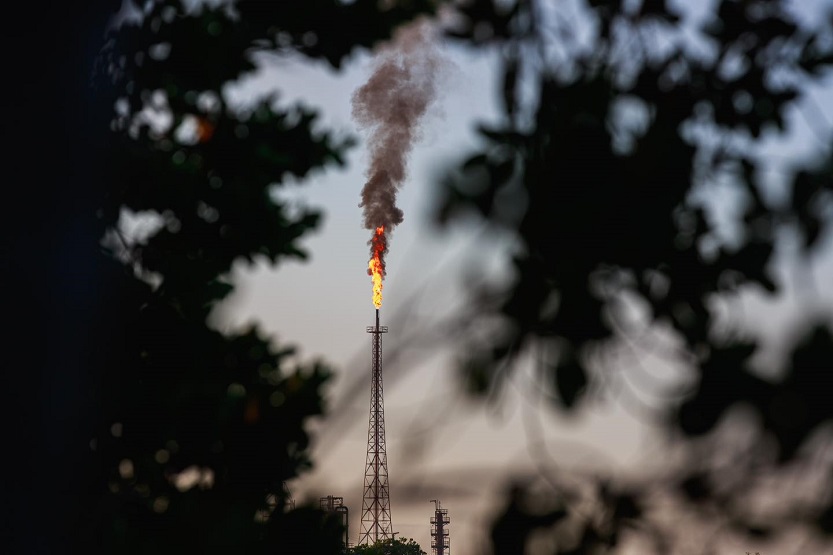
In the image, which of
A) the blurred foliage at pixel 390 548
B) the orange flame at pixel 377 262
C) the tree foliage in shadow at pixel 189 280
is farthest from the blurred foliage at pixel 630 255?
the blurred foliage at pixel 390 548

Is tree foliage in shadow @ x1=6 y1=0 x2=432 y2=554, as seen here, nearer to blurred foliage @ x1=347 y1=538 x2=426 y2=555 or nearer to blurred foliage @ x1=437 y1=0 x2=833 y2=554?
blurred foliage @ x1=437 y1=0 x2=833 y2=554

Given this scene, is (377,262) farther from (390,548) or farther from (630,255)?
(630,255)

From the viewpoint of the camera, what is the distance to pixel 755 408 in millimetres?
2504

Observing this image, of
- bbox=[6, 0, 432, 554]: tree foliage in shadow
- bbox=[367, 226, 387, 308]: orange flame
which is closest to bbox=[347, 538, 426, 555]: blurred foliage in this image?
bbox=[367, 226, 387, 308]: orange flame

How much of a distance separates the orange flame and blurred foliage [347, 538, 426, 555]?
19732 mm

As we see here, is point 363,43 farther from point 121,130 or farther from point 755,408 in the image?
point 755,408

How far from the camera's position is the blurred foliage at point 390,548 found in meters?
84.7

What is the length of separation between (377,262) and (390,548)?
41.1m

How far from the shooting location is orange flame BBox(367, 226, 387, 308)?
174ft

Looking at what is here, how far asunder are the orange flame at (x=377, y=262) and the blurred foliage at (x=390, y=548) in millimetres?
19732

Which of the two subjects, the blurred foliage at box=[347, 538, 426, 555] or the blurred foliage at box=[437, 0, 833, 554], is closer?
the blurred foliage at box=[437, 0, 833, 554]

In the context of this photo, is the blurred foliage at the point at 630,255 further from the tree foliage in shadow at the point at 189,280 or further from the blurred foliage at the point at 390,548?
the blurred foliage at the point at 390,548

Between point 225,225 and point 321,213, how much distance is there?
128cm

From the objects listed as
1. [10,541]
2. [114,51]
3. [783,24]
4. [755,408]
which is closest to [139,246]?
[114,51]
